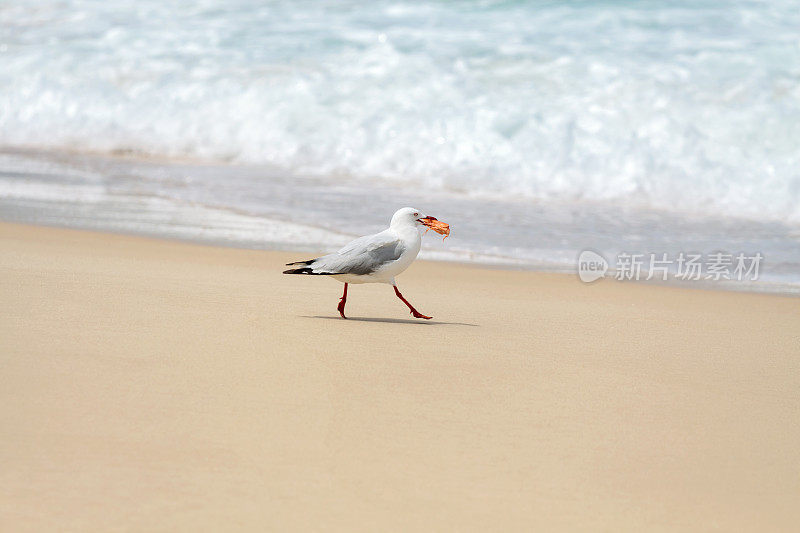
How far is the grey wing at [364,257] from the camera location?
13.4 ft

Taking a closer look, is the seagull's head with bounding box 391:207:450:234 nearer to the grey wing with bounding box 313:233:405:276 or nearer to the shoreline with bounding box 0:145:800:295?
the grey wing with bounding box 313:233:405:276

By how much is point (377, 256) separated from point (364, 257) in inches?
1.9

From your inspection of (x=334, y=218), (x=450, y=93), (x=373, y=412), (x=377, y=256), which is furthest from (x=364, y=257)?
(x=450, y=93)

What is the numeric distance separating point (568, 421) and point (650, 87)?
793 cm

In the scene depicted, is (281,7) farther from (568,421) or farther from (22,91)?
(568,421)

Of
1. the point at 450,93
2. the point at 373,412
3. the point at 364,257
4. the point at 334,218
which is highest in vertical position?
the point at 450,93

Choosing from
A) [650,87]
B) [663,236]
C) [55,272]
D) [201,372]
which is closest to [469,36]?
[650,87]

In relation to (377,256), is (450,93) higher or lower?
higher

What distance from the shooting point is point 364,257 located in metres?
4.07

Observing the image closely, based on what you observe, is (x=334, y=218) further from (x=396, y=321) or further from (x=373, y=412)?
(x=373, y=412)

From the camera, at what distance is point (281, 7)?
13.7 metres

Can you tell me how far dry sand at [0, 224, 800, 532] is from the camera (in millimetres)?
2312

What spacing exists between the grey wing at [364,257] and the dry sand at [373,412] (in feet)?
0.66

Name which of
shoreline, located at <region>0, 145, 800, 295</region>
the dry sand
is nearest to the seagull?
the dry sand
